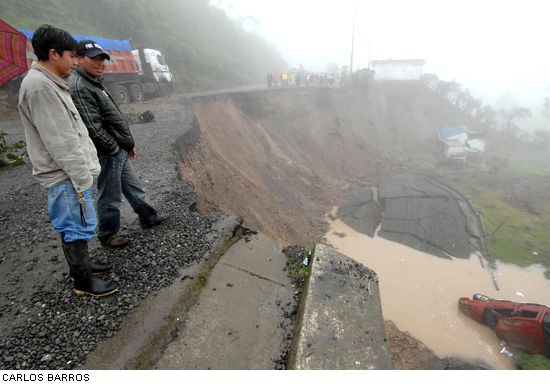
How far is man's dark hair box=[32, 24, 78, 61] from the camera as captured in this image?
236cm

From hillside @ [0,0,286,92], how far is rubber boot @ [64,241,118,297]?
22.4m

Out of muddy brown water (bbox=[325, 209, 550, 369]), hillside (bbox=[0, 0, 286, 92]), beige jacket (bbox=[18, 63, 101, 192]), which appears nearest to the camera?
beige jacket (bbox=[18, 63, 101, 192])

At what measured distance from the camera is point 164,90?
18.0m

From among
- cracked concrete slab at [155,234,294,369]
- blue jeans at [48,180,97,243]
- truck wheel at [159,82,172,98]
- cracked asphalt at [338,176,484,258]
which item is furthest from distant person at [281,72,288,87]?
blue jeans at [48,180,97,243]

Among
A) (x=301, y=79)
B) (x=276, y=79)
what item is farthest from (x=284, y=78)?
(x=301, y=79)

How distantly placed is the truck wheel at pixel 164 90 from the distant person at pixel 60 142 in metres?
16.6

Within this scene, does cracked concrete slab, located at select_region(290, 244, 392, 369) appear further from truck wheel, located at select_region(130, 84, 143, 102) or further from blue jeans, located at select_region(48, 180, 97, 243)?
truck wheel, located at select_region(130, 84, 143, 102)

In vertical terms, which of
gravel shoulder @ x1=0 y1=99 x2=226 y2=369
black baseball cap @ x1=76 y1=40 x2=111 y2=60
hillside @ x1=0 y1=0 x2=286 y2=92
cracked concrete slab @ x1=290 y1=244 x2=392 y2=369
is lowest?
cracked concrete slab @ x1=290 y1=244 x2=392 y2=369

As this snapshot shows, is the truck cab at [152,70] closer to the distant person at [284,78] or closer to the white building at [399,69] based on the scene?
the distant person at [284,78]

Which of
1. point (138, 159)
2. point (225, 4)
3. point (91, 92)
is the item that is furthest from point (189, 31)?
point (91, 92)

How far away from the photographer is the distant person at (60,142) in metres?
2.34

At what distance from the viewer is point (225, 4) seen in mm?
50594

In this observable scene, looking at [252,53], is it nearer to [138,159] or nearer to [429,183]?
[429,183]

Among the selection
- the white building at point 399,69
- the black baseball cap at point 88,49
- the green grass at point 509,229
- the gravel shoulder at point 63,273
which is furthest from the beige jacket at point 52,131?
the white building at point 399,69
